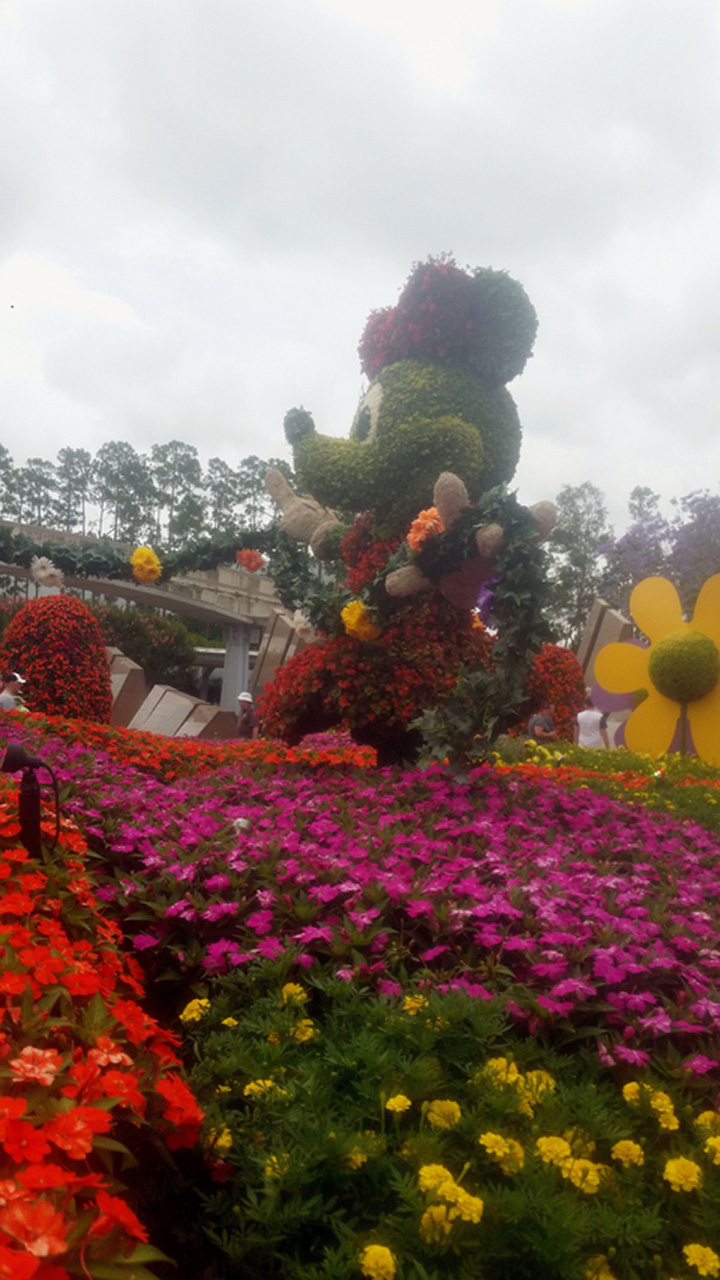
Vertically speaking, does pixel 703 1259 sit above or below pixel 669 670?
below

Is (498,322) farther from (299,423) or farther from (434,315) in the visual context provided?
(299,423)

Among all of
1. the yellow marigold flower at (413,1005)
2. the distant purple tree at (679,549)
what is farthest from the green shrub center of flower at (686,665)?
the distant purple tree at (679,549)

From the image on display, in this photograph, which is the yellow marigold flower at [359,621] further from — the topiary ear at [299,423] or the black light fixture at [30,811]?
the black light fixture at [30,811]

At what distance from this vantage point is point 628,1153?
63.5 inches

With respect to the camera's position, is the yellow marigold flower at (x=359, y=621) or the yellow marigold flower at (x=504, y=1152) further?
the yellow marigold flower at (x=359, y=621)

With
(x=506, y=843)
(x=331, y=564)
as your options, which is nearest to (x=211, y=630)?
(x=331, y=564)

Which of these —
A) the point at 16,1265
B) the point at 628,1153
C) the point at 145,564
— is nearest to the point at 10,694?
the point at 145,564

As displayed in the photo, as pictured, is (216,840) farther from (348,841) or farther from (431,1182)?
(431,1182)

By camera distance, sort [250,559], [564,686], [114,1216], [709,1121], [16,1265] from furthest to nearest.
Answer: [564,686], [250,559], [709,1121], [114,1216], [16,1265]

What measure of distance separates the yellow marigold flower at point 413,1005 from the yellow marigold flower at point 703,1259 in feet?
2.29

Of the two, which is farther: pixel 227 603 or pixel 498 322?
pixel 227 603

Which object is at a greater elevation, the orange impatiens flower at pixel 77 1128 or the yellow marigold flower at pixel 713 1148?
the orange impatiens flower at pixel 77 1128

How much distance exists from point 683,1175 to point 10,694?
22.5 feet

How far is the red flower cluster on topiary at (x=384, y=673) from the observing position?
5238mm
